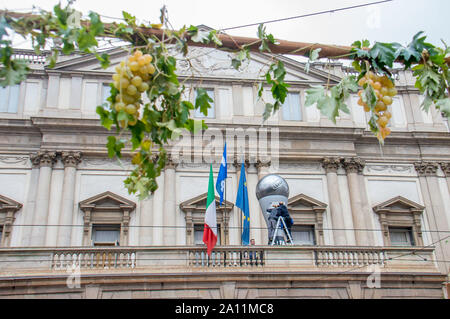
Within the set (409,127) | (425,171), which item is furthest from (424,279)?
(409,127)

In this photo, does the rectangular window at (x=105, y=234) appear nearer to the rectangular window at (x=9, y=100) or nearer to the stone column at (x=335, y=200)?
the rectangular window at (x=9, y=100)

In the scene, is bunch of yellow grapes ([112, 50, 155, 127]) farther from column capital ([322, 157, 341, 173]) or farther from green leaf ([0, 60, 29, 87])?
column capital ([322, 157, 341, 173])

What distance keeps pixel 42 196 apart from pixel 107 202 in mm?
2708

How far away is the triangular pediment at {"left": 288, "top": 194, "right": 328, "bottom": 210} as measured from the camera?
23.3 metres

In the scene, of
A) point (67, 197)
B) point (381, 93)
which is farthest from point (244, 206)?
point (381, 93)

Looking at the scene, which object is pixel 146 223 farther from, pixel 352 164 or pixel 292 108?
pixel 352 164

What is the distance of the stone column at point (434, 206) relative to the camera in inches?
909

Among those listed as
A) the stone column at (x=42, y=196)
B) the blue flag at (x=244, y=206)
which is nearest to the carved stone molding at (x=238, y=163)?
the blue flag at (x=244, y=206)

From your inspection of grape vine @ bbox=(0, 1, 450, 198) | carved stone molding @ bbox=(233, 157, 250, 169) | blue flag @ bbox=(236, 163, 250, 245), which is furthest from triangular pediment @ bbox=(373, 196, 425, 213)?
grape vine @ bbox=(0, 1, 450, 198)

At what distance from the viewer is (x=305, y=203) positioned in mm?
23500

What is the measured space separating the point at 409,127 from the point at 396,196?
161 inches

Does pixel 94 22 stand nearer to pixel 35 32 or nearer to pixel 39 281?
pixel 35 32

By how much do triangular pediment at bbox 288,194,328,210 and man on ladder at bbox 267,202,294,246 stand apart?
4680 millimetres
